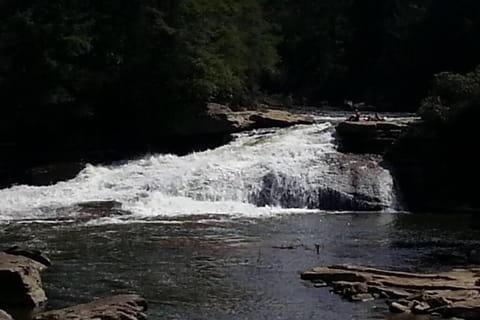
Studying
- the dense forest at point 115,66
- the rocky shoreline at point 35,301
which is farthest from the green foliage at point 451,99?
the rocky shoreline at point 35,301

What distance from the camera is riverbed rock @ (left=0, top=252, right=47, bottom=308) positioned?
24.1 metres

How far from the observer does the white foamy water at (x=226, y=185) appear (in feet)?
134

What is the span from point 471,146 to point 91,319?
25070mm

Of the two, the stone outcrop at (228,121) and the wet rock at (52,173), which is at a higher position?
the stone outcrop at (228,121)

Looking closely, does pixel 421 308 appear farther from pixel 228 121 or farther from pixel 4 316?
pixel 228 121

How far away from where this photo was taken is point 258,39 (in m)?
59.6

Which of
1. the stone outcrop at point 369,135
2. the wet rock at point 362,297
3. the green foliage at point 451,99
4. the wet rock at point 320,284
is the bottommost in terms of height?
the wet rock at point 362,297

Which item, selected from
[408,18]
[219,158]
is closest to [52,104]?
[219,158]

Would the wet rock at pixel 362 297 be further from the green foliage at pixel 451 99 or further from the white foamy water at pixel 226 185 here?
the green foliage at pixel 451 99

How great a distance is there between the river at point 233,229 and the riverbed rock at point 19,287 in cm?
52

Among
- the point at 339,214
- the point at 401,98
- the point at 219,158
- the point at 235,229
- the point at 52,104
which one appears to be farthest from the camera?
the point at 401,98

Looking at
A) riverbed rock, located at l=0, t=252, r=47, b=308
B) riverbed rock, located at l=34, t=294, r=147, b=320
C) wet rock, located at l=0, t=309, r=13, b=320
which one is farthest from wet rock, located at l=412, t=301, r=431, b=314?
wet rock, located at l=0, t=309, r=13, b=320

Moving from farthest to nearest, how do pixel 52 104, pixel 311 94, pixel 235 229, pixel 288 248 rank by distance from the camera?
pixel 311 94 → pixel 52 104 → pixel 235 229 → pixel 288 248

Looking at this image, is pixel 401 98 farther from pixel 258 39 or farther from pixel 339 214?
pixel 339 214
